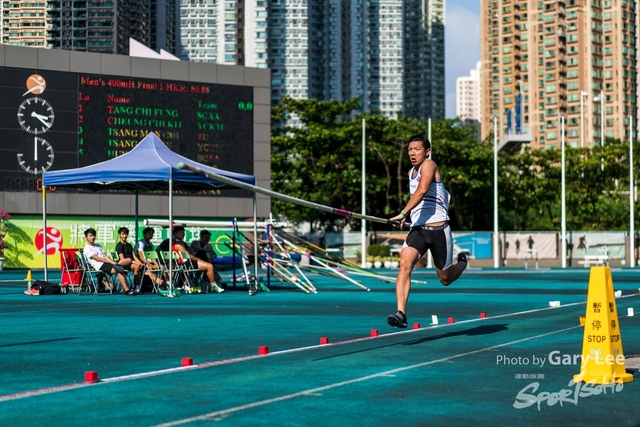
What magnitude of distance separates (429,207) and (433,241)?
0.34 meters

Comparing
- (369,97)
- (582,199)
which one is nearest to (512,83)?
(369,97)

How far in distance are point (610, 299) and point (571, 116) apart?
6116 inches

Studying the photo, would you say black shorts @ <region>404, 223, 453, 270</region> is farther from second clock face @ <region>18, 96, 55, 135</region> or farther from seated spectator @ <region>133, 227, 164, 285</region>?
second clock face @ <region>18, 96, 55, 135</region>

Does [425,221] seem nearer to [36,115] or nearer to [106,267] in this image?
[106,267]

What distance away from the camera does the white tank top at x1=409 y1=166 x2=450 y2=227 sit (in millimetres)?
10438

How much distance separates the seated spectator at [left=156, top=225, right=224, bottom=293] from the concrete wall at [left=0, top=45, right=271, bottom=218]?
1766 cm

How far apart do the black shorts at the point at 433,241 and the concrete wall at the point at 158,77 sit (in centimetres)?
3004

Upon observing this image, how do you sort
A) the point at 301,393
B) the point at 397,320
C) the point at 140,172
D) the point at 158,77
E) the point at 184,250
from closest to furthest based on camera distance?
the point at 301,393 < the point at 397,320 < the point at 140,172 < the point at 184,250 < the point at 158,77

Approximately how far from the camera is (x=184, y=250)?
21.9 metres

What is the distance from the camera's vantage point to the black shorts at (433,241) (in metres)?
10.4

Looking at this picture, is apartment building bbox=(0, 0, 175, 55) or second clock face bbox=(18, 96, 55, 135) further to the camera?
apartment building bbox=(0, 0, 175, 55)

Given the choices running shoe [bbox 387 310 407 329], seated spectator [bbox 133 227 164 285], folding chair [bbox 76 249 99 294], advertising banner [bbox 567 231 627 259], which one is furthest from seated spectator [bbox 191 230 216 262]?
advertising banner [bbox 567 231 627 259]

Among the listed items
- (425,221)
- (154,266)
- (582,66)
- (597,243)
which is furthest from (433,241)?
(582,66)

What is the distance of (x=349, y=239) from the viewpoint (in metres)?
52.7
